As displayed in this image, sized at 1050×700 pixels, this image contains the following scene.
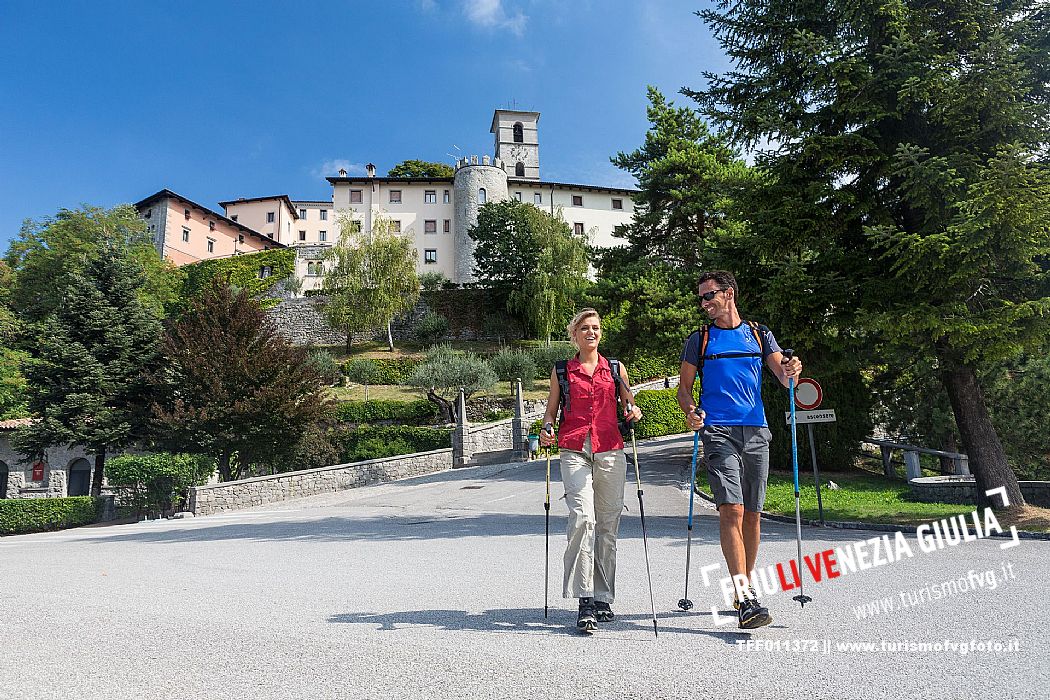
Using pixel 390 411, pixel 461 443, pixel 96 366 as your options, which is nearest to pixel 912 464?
pixel 461 443

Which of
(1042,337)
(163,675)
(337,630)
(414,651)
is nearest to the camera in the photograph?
(163,675)

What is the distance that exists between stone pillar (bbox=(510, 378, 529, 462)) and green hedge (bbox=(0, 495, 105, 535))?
48.9ft

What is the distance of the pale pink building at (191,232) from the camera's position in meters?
61.7

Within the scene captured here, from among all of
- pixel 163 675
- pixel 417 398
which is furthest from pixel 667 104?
pixel 163 675

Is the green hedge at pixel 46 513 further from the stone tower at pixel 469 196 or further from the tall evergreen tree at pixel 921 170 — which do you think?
the stone tower at pixel 469 196

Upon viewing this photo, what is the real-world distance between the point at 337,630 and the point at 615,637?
1.66 metres

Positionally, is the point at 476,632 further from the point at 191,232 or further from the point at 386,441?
the point at 191,232

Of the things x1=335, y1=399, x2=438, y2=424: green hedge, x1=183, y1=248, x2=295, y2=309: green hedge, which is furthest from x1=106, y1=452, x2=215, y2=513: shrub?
x1=183, y1=248, x2=295, y2=309: green hedge

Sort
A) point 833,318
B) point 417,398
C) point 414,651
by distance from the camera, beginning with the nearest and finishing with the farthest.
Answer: point 414,651 < point 833,318 < point 417,398

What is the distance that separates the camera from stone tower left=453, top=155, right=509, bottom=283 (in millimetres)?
A: 60281

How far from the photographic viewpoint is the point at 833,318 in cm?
933

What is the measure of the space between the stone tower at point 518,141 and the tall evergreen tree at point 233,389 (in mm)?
54734

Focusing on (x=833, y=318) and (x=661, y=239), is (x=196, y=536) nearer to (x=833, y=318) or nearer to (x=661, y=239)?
(x=833, y=318)

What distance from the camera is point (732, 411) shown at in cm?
390
